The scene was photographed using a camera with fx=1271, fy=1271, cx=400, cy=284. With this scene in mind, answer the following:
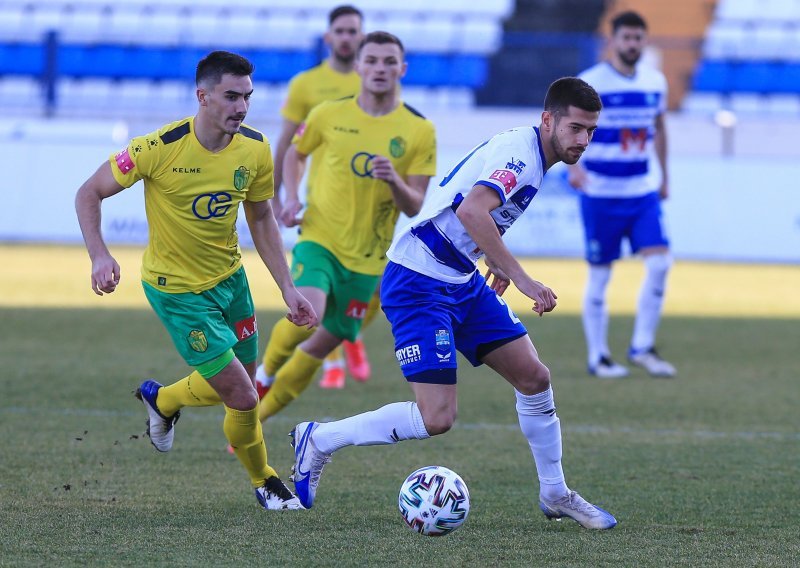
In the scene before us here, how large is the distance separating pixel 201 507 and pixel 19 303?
8283 millimetres

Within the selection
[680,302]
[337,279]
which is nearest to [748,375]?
[337,279]

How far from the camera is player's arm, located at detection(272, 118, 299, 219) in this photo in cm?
765

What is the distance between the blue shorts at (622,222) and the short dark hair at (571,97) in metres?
4.78

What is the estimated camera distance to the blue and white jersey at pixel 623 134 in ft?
30.8

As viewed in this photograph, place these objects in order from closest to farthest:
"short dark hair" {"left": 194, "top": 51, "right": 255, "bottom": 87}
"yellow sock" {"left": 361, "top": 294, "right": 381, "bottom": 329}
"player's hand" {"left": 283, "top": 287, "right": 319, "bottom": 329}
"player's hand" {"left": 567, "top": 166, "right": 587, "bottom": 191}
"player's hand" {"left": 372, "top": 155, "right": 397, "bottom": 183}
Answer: "short dark hair" {"left": 194, "top": 51, "right": 255, "bottom": 87}
"player's hand" {"left": 283, "top": 287, "right": 319, "bottom": 329}
"player's hand" {"left": 372, "top": 155, "right": 397, "bottom": 183}
"yellow sock" {"left": 361, "top": 294, "right": 381, "bottom": 329}
"player's hand" {"left": 567, "top": 166, "right": 587, "bottom": 191}

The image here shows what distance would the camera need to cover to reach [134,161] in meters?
5.08

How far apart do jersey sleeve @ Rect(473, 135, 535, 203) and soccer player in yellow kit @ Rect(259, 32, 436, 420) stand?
6.34 ft

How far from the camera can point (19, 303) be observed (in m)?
12.8

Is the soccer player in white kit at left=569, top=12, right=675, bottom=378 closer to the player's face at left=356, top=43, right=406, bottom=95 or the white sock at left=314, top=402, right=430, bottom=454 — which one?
the player's face at left=356, top=43, right=406, bottom=95

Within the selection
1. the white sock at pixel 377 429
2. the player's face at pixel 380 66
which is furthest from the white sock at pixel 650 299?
the white sock at pixel 377 429

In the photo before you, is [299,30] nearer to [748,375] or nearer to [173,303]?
[748,375]

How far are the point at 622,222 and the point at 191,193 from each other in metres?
5.03

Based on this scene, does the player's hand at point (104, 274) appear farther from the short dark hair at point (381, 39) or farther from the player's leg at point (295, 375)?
the short dark hair at point (381, 39)

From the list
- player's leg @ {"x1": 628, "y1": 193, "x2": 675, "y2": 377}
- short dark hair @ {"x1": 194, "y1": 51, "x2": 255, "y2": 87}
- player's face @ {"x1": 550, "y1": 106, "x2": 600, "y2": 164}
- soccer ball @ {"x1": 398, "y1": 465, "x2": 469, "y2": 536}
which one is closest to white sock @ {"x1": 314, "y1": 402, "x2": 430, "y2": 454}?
soccer ball @ {"x1": 398, "y1": 465, "x2": 469, "y2": 536}
